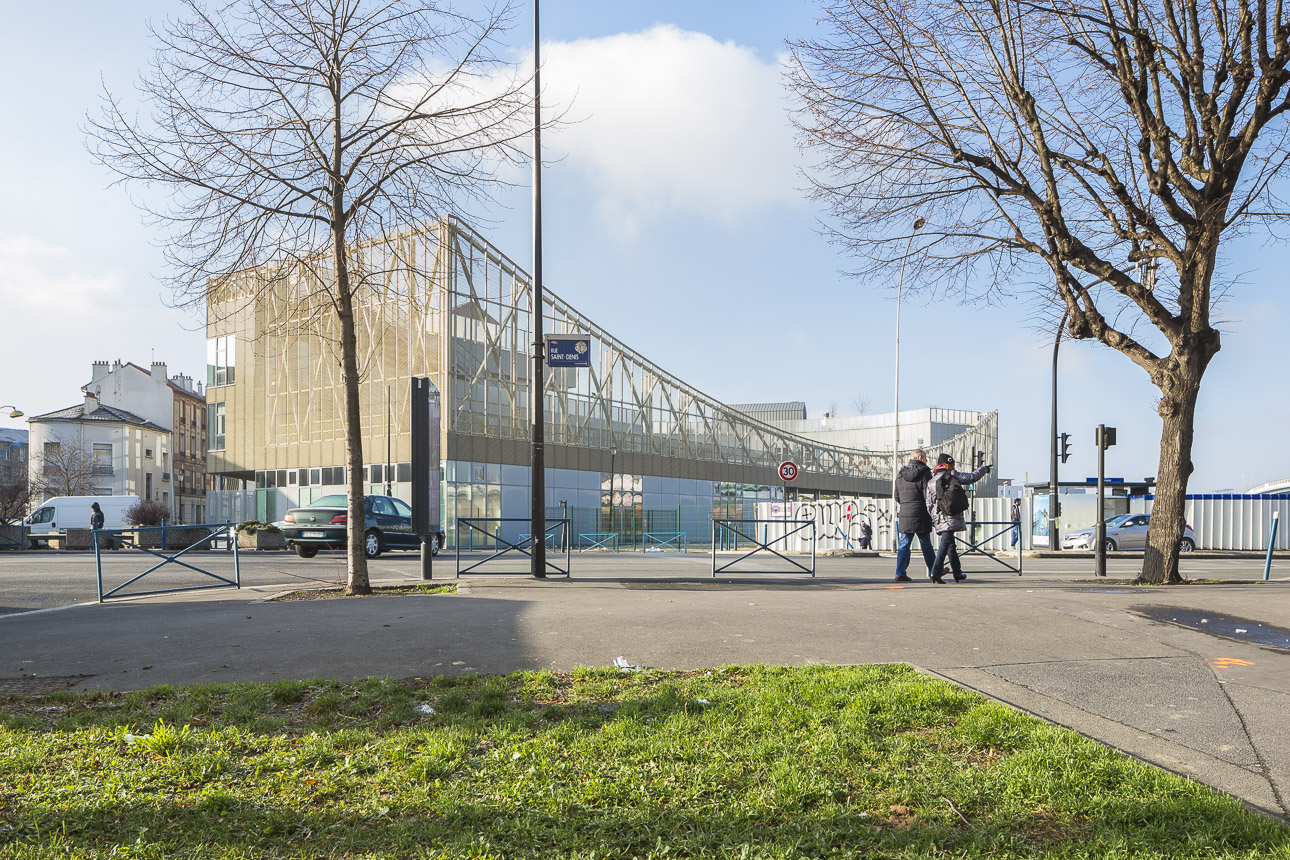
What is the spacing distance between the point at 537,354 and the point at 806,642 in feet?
26.0

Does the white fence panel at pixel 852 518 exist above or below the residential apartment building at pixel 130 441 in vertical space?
below

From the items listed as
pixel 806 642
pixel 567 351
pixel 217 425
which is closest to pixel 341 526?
pixel 567 351

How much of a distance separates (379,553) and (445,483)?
53.1 ft

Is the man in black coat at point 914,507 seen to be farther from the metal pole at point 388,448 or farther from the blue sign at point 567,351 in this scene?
the metal pole at point 388,448

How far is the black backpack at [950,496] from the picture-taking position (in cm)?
1283

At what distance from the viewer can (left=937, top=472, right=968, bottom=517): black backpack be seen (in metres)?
12.8

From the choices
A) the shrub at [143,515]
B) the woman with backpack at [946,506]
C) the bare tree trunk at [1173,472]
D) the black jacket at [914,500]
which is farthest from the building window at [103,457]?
the bare tree trunk at [1173,472]

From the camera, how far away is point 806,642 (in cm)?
711

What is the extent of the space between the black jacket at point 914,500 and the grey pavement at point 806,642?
174cm

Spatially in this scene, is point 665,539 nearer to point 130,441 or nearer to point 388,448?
point 388,448

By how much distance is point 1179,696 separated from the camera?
202 inches

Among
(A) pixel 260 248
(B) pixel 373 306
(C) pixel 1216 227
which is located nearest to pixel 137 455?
(B) pixel 373 306

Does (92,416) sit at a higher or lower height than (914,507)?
higher

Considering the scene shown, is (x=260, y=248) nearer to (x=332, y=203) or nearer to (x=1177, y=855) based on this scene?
(x=332, y=203)
